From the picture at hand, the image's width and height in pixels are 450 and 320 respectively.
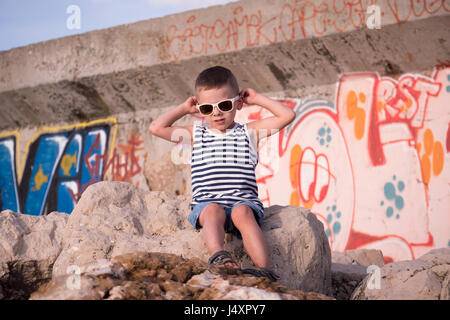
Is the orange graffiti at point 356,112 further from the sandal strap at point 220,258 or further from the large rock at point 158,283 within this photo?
the large rock at point 158,283

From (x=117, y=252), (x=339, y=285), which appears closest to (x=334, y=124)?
(x=339, y=285)

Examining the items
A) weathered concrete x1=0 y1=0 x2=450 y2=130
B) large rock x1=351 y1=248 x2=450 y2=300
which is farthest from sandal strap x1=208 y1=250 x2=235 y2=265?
→ weathered concrete x1=0 y1=0 x2=450 y2=130

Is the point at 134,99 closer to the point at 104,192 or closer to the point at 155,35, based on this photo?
the point at 155,35

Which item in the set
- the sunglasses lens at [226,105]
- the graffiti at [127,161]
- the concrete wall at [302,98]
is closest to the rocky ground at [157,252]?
the sunglasses lens at [226,105]

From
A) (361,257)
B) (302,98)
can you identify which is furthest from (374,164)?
(361,257)

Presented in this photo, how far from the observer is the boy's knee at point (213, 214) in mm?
3084

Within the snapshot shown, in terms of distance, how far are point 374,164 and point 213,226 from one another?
12.9 ft

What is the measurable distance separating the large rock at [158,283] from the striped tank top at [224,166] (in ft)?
2.24

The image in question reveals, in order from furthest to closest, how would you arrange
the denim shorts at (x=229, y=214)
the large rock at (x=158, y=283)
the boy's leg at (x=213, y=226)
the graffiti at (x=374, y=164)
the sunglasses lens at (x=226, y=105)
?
the graffiti at (x=374, y=164) < the sunglasses lens at (x=226, y=105) < the denim shorts at (x=229, y=214) < the boy's leg at (x=213, y=226) < the large rock at (x=158, y=283)

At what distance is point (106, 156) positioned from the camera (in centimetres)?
847

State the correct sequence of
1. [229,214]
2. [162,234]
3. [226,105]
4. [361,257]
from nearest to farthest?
1. [229,214]
2. [226,105]
3. [162,234]
4. [361,257]

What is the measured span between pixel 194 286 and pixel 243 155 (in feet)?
3.94

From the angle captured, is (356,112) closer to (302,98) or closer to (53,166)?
(302,98)

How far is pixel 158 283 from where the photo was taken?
7.75 ft
